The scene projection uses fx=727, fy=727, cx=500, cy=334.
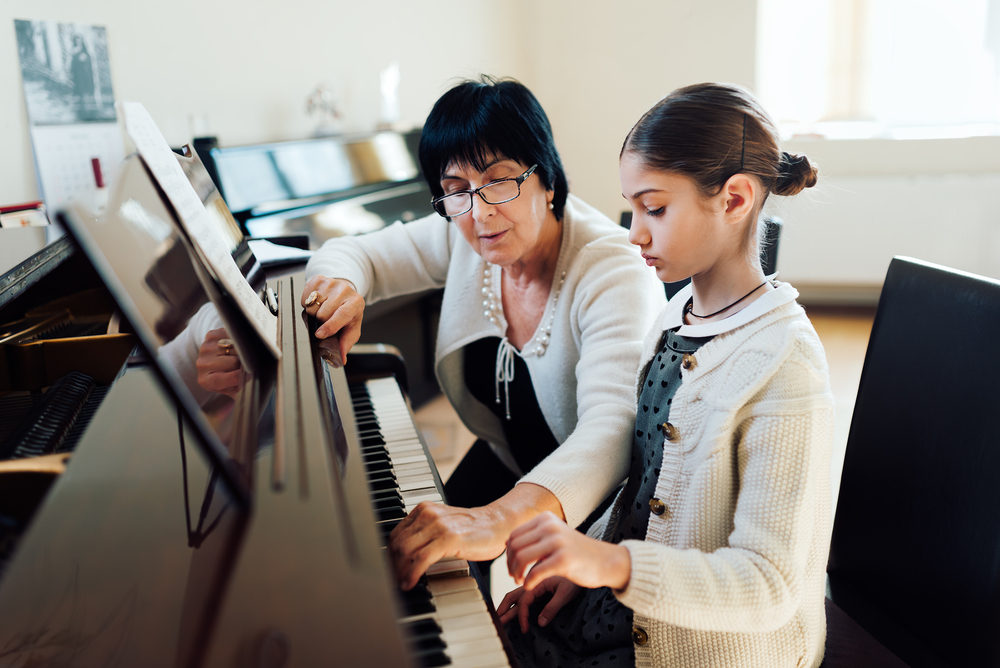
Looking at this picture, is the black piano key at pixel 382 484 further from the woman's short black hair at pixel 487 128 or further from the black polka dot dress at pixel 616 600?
the woman's short black hair at pixel 487 128

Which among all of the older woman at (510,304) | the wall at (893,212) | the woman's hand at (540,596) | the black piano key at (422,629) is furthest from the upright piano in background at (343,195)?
the wall at (893,212)

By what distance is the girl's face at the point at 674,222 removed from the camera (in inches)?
36.6

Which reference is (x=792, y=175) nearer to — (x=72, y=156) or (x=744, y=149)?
(x=744, y=149)

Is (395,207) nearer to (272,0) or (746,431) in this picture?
(272,0)

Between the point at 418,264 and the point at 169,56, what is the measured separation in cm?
165

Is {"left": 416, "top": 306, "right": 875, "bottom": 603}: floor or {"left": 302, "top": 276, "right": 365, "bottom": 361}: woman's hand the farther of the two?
{"left": 416, "top": 306, "right": 875, "bottom": 603}: floor

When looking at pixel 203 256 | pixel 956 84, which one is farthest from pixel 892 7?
pixel 203 256

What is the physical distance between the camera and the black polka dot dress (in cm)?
99

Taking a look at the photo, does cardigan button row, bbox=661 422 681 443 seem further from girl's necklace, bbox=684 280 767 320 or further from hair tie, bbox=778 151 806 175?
hair tie, bbox=778 151 806 175

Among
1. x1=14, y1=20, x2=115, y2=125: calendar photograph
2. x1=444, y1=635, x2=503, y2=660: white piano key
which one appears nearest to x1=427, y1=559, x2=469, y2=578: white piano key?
x1=444, y1=635, x2=503, y2=660: white piano key

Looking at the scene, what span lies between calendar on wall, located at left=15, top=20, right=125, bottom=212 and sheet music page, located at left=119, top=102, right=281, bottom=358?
5.20 ft

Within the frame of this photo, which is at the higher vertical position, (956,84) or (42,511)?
(956,84)

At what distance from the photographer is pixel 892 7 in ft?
14.5

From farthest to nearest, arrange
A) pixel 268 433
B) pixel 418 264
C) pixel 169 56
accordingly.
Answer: pixel 169 56, pixel 418 264, pixel 268 433
